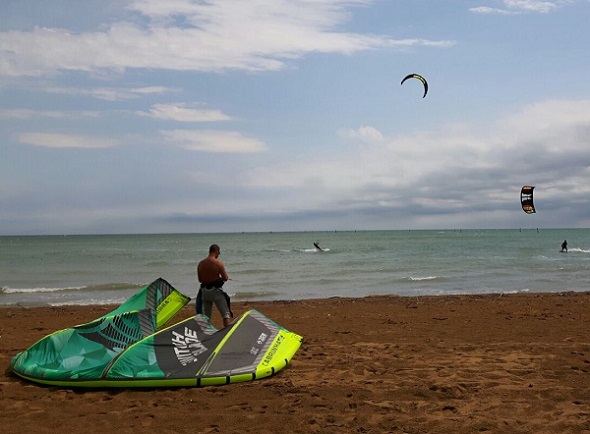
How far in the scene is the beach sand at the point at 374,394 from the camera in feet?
17.3

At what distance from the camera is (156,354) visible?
6.73m

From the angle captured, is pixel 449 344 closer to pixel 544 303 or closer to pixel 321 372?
pixel 321 372

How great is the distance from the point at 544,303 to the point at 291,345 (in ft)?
29.2

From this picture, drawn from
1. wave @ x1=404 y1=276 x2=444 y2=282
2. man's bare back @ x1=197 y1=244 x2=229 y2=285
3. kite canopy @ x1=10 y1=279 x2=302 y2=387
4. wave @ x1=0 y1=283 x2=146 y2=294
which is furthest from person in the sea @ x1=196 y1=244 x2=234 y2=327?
wave @ x1=404 y1=276 x2=444 y2=282

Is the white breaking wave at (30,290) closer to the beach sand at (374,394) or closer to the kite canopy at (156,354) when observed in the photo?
the beach sand at (374,394)

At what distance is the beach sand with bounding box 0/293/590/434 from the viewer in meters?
5.27

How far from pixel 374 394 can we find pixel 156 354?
2548 millimetres

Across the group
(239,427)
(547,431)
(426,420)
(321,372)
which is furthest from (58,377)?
(547,431)

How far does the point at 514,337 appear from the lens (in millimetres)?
9250

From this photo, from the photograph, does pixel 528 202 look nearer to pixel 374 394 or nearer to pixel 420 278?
pixel 374 394

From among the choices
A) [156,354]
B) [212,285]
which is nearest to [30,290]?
[212,285]

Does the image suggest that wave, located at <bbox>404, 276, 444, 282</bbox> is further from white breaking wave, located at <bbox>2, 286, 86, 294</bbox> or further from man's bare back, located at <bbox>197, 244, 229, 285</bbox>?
man's bare back, located at <bbox>197, 244, 229, 285</bbox>

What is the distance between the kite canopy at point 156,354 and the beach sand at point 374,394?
15cm

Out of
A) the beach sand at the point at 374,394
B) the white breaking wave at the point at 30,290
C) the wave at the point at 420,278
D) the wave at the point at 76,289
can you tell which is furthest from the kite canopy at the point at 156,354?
the wave at the point at 420,278
